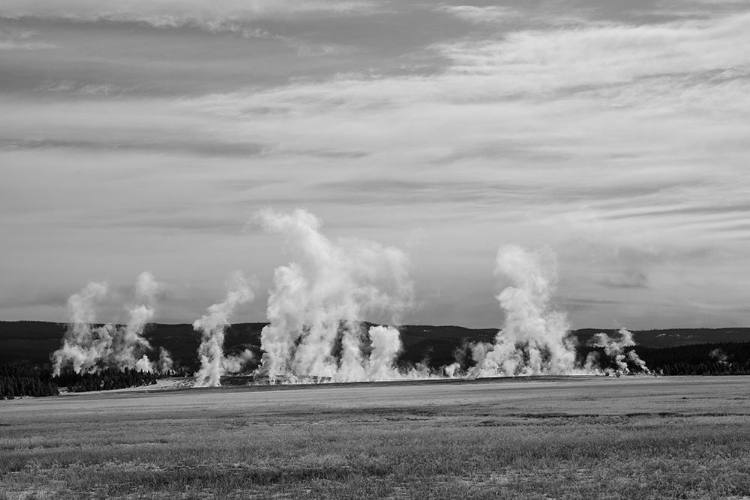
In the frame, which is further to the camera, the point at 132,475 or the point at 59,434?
the point at 59,434

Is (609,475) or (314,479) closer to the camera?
(609,475)

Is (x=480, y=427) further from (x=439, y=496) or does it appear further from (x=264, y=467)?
(x=439, y=496)

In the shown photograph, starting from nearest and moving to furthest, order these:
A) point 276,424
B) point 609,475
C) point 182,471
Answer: point 609,475
point 182,471
point 276,424

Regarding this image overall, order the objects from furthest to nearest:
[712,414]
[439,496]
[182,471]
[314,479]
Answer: [712,414] → [182,471] → [314,479] → [439,496]

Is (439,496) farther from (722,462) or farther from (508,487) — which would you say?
(722,462)

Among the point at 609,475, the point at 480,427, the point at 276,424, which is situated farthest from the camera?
the point at 276,424

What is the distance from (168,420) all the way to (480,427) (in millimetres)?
32823

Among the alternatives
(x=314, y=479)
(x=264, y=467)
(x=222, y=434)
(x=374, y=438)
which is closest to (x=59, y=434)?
(x=222, y=434)

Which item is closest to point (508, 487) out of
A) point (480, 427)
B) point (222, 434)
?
point (480, 427)

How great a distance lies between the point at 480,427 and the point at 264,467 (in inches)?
876

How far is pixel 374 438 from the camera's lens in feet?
164

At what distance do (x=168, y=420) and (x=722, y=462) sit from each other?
5449cm

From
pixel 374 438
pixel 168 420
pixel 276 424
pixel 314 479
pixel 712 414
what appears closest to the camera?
pixel 314 479

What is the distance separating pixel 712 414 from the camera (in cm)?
6238
